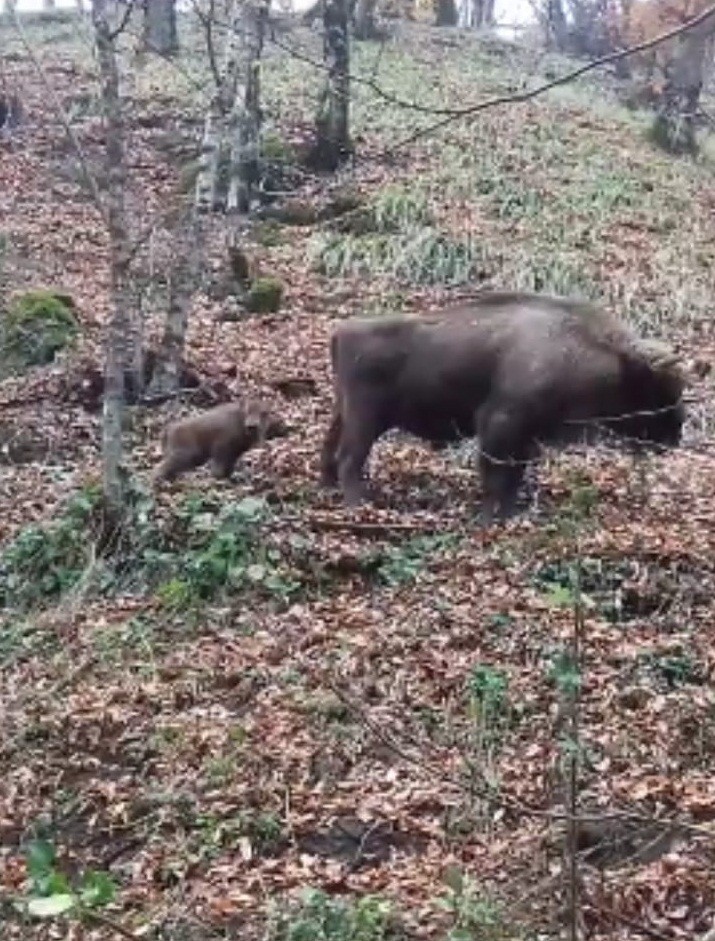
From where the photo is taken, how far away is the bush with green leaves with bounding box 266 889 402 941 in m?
6.62

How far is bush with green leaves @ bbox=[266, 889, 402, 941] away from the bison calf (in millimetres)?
5944

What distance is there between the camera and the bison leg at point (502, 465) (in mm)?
11523

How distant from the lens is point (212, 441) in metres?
12.5

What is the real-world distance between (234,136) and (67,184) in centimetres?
503

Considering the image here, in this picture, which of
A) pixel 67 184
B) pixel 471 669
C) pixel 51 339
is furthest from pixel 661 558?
pixel 67 184

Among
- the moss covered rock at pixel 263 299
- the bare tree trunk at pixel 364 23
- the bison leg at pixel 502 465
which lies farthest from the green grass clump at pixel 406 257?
the bare tree trunk at pixel 364 23

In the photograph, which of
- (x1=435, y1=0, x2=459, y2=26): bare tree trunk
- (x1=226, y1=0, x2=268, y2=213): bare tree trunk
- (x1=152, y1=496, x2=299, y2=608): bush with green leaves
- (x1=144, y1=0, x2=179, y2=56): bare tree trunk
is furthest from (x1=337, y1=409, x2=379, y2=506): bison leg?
(x1=435, y1=0, x2=459, y2=26): bare tree trunk

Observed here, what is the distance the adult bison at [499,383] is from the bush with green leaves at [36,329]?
17.2 ft

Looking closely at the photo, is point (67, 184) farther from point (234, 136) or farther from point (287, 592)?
point (287, 592)

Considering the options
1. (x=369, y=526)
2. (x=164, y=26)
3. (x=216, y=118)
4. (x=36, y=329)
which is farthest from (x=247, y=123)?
(x=164, y=26)

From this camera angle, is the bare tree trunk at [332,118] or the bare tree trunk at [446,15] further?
the bare tree trunk at [446,15]

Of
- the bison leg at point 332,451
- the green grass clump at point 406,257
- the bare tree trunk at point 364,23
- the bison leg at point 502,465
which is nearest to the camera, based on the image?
the bison leg at point 502,465

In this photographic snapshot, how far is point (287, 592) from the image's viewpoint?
10336 millimetres

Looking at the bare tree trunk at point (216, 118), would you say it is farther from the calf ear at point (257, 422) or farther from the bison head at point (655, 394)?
the bison head at point (655, 394)
